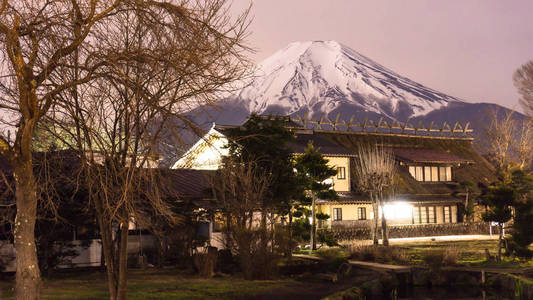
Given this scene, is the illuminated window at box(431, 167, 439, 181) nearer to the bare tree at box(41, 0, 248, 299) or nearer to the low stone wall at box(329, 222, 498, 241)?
the low stone wall at box(329, 222, 498, 241)

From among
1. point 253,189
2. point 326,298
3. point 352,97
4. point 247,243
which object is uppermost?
point 352,97

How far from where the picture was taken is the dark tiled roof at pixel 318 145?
37.9 metres

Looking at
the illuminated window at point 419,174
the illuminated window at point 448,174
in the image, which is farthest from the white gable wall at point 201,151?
the illuminated window at point 448,174

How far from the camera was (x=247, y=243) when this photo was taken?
19.1m

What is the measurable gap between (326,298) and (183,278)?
5.50m

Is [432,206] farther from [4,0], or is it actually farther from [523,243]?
[4,0]

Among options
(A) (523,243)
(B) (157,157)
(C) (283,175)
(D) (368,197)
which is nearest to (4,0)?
(B) (157,157)

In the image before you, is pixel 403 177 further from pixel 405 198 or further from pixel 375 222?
pixel 375 222

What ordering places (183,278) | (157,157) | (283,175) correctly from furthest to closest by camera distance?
(283,175) < (183,278) < (157,157)

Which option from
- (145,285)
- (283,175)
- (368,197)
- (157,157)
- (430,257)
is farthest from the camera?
(368,197)

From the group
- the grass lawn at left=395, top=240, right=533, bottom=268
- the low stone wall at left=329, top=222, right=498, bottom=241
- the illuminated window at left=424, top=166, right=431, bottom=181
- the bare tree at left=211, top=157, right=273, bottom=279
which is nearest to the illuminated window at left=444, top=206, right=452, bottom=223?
the low stone wall at left=329, top=222, right=498, bottom=241

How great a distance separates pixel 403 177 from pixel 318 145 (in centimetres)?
735

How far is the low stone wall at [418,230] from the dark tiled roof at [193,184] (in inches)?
428

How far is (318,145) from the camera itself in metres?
39.6
